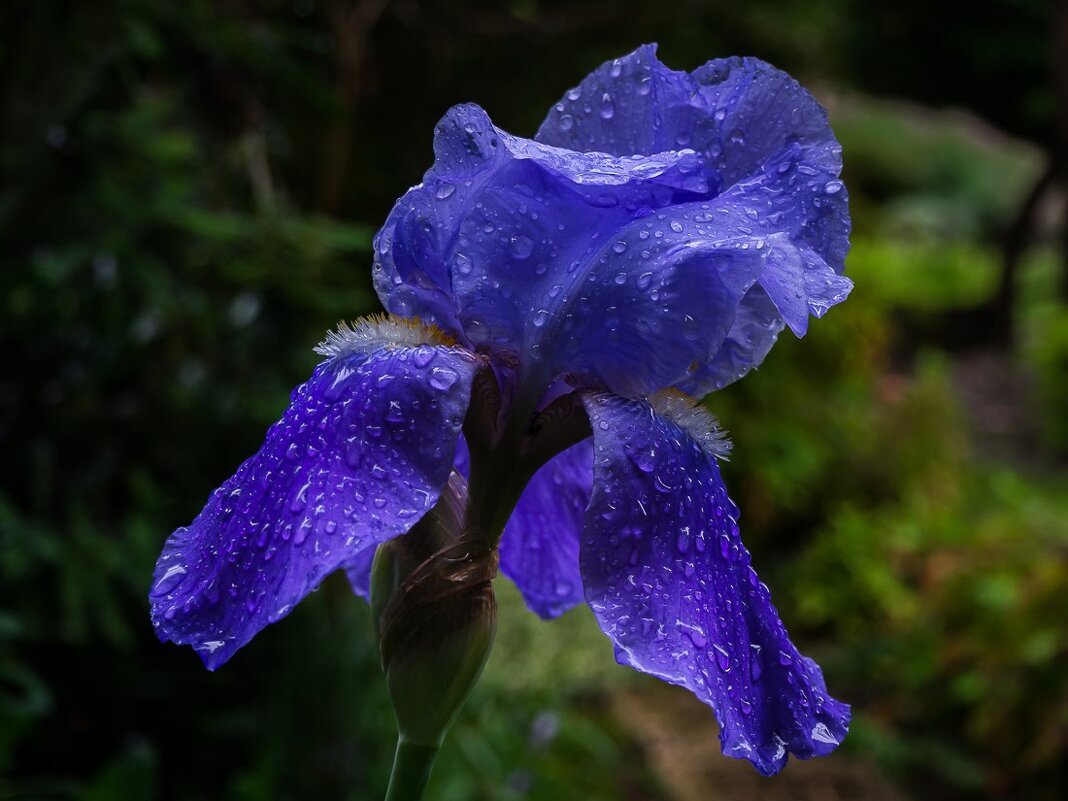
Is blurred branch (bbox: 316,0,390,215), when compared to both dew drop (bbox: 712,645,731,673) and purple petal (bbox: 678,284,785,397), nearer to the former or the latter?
purple petal (bbox: 678,284,785,397)

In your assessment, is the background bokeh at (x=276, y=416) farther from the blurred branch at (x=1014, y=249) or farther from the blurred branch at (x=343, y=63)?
the blurred branch at (x=1014, y=249)

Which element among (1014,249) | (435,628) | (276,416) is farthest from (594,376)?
(1014,249)

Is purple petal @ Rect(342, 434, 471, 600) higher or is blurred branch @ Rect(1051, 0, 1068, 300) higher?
purple petal @ Rect(342, 434, 471, 600)

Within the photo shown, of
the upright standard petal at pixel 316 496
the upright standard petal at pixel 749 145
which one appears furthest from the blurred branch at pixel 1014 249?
the upright standard petal at pixel 316 496

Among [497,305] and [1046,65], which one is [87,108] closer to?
[497,305]

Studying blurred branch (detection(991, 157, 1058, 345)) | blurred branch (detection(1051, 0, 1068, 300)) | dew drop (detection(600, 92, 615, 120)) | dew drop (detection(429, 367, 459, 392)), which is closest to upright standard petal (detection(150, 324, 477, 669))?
dew drop (detection(429, 367, 459, 392))

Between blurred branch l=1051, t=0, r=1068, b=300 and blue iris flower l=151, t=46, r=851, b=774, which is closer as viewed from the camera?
blue iris flower l=151, t=46, r=851, b=774

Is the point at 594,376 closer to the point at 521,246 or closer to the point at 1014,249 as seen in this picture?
the point at 521,246

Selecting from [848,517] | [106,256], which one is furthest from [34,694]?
[848,517]
